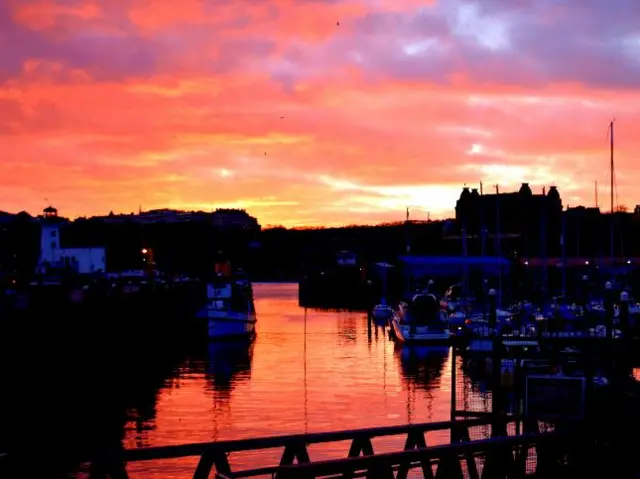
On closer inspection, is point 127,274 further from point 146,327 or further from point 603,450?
point 603,450

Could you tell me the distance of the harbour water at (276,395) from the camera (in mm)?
43438

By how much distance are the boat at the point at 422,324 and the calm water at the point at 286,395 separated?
1598 mm

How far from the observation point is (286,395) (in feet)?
184

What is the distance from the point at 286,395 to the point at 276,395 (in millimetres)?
508

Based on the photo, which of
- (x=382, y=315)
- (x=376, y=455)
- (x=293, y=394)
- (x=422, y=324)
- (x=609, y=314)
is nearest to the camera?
(x=376, y=455)

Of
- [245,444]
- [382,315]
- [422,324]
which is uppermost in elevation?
[245,444]

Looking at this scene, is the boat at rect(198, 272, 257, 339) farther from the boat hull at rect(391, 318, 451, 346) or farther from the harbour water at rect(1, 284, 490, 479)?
the boat hull at rect(391, 318, 451, 346)

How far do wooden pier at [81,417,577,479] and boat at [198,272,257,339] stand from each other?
73.7 m

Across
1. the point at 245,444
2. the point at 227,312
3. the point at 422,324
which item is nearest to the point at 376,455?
the point at 245,444

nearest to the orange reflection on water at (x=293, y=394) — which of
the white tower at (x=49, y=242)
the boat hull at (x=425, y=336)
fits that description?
the boat hull at (x=425, y=336)

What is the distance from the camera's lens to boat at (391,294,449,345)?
280 feet

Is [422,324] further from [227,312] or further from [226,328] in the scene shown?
[227,312]

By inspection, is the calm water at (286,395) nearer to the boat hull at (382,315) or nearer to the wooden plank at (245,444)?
the wooden plank at (245,444)

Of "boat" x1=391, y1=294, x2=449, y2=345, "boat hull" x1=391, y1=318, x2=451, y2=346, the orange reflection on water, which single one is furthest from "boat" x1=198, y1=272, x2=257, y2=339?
"boat hull" x1=391, y1=318, x2=451, y2=346
